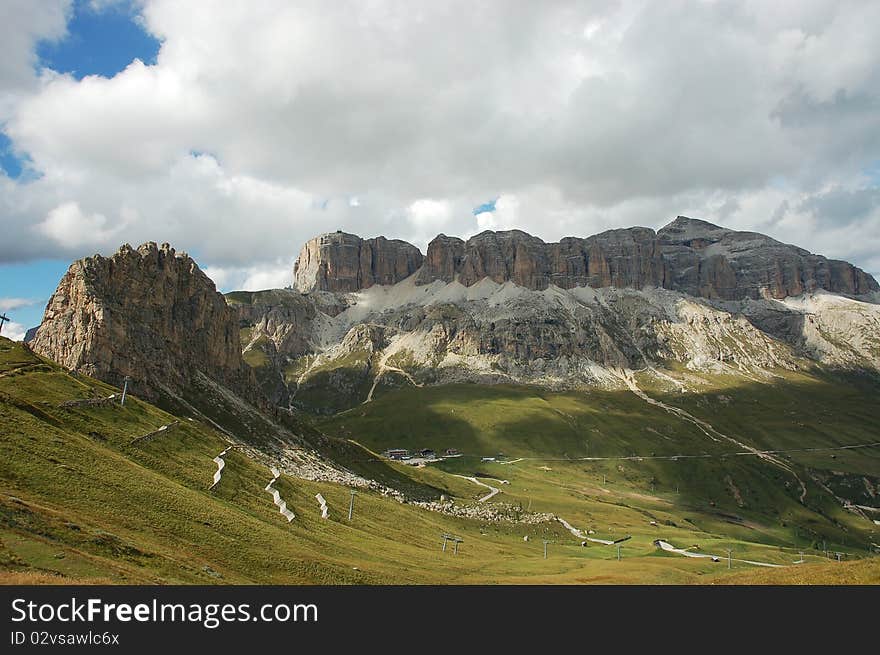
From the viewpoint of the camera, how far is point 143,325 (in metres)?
157

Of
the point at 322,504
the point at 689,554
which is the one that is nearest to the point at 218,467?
the point at 322,504

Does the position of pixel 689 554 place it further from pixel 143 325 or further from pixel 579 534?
pixel 143 325

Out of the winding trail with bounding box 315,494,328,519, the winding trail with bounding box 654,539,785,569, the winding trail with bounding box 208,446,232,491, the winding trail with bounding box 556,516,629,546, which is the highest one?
the winding trail with bounding box 208,446,232,491

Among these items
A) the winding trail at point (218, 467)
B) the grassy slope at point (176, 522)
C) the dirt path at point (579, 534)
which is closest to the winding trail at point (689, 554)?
the dirt path at point (579, 534)

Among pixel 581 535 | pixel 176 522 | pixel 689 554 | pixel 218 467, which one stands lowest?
pixel 689 554

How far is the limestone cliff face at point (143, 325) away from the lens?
13900 centimetres

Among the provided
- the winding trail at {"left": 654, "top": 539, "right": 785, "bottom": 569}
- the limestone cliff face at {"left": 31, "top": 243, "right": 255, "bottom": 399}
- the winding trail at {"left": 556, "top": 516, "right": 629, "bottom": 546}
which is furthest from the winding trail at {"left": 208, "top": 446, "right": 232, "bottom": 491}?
the winding trail at {"left": 654, "top": 539, "right": 785, "bottom": 569}

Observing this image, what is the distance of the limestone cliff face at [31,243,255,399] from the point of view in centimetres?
13900

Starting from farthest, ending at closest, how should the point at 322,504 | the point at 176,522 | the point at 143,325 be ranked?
the point at 143,325 → the point at 322,504 → the point at 176,522

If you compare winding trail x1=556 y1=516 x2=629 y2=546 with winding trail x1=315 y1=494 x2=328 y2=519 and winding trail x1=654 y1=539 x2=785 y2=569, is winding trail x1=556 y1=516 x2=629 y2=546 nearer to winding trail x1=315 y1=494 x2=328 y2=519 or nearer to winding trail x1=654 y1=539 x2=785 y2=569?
winding trail x1=654 y1=539 x2=785 y2=569

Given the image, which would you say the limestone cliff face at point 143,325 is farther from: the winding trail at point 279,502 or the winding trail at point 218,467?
the winding trail at point 279,502
